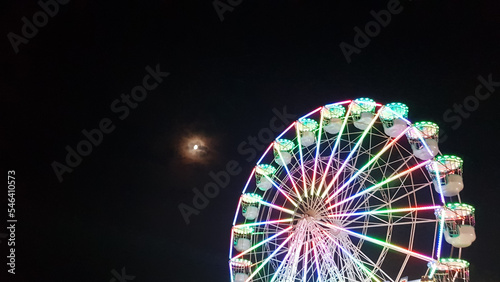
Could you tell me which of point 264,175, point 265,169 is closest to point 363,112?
point 265,169

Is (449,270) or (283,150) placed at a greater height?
(283,150)

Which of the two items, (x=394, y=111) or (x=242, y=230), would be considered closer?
(x=394, y=111)

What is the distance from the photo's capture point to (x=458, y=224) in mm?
11688

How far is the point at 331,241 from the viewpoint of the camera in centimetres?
1343

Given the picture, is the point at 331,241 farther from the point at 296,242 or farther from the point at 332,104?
the point at 332,104

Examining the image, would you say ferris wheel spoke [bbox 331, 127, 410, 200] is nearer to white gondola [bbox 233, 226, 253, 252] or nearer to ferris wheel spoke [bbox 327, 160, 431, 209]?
ferris wheel spoke [bbox 327, 160, 431, 209]

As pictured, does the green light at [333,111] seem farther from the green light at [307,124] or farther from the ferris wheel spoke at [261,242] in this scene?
the ferris wheel spoke at [261,242]

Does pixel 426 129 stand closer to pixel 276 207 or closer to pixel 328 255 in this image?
pixel 328 255

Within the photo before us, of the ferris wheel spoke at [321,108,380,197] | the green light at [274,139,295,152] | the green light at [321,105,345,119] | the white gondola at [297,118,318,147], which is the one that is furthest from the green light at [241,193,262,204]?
the green light at [321,105,345,119]

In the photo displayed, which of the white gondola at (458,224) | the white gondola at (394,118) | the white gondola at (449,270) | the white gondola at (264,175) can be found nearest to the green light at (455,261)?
the white gondola at (449,270)

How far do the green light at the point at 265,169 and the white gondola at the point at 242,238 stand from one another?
6.38 ft

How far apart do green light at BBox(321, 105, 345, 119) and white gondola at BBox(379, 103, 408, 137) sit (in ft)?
4.64

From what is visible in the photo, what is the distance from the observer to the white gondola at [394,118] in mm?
13781

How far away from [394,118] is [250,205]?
5.51 m
